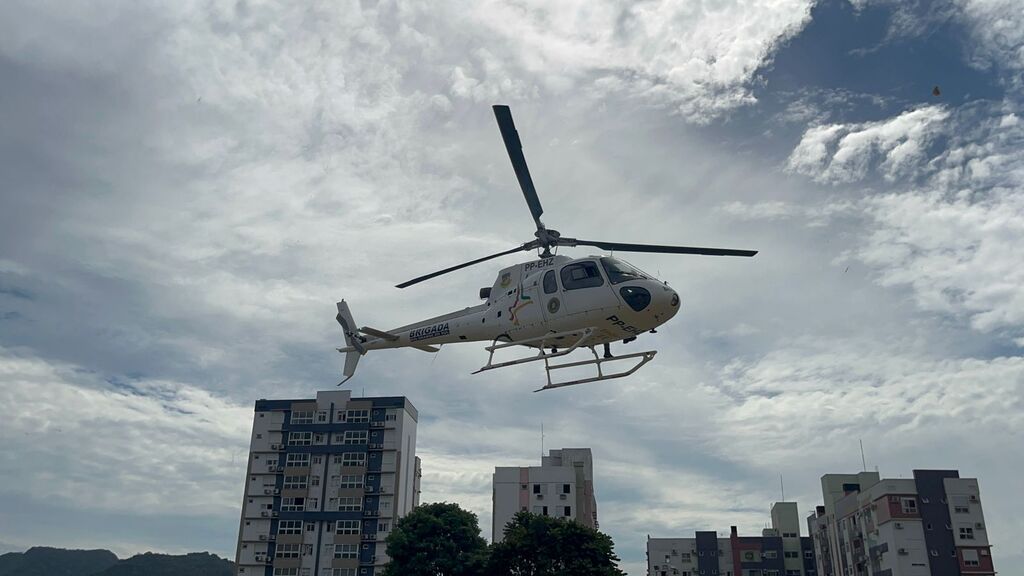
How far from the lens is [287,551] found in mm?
83562

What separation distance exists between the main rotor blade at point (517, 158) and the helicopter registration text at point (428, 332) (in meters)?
5.48

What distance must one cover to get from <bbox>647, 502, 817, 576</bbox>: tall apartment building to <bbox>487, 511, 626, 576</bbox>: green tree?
61805 millimetres

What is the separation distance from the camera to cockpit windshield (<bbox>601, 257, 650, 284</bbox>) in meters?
23.0

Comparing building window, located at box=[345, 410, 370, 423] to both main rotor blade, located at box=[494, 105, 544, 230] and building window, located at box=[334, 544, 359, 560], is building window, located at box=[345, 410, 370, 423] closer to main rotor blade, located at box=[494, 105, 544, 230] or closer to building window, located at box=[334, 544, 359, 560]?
building window, located at box=[334, 544, 359, 560]

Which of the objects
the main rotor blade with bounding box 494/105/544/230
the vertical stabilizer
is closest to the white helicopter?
the main rotor blade with bounding box 494/105/544/230

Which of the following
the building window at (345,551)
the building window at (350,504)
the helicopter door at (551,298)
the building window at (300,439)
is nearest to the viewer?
the helicopter door at (551,298)

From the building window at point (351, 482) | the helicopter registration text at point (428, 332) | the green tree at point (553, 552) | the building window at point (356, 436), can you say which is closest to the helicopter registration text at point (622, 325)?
the helicopter registration text at point (428, 332)

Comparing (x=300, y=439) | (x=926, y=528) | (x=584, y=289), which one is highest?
(x=300, y=439)

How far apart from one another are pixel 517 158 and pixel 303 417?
241 feet

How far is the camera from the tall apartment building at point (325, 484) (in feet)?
272

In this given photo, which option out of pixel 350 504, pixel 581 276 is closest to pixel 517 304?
pixel 581 276

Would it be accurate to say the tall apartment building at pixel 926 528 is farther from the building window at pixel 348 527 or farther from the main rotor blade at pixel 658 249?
the main rotor blade at pixel 658 249

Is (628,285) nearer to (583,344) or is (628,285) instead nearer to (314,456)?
(583,344)

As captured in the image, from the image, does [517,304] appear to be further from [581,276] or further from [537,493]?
[537,493]
